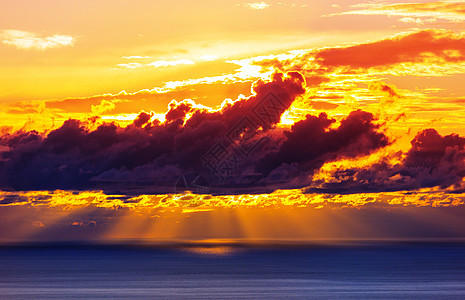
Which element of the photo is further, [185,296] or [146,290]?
[146,290]

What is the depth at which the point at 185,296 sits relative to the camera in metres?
169

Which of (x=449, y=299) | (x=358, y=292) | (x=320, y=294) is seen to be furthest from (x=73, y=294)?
(x=449, y=299)

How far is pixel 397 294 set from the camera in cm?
17875

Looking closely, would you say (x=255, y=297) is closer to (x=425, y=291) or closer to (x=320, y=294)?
(x=320, y=294)

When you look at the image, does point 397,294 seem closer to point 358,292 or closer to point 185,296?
point 358,292

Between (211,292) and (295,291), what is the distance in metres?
23.9

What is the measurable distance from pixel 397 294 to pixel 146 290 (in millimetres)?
70293

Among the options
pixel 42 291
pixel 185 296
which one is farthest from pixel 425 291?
pixel 42 291

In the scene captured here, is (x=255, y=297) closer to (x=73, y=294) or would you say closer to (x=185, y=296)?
(x=185, y=296)

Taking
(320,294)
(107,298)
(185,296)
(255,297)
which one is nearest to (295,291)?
(320,294)

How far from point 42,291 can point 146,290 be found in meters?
30.1

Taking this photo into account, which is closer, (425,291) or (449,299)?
(449,299)

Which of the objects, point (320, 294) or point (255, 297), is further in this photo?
point (320, 294)

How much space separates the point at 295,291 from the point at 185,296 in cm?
3429
